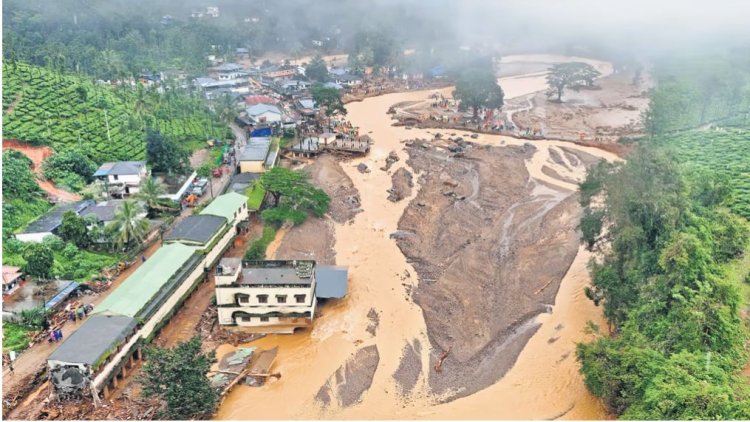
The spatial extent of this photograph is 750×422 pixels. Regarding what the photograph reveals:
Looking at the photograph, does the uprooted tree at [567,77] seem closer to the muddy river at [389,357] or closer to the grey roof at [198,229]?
the muddy river at [389,357]

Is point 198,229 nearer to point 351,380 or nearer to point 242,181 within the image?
point 242,181

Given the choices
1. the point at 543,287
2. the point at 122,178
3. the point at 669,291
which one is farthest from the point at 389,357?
the point at 122,178

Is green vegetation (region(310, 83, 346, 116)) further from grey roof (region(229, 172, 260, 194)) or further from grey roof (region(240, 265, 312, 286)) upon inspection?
grey roof (region(240, 265, 312, 286))

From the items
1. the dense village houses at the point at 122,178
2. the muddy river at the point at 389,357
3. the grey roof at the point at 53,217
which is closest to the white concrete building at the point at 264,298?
the muddy river at the point at 389,357

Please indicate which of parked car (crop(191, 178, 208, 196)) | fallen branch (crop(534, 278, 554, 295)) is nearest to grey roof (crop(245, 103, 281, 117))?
parked car (crop(191, 178, 208, 196))

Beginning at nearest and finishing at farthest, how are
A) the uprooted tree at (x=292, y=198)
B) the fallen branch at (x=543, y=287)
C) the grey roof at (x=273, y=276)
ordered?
the grey roof at (x=273, y=276) → the fallen branch at (x=543, y=287) → the uprooted tree at (x=292, y=198)
